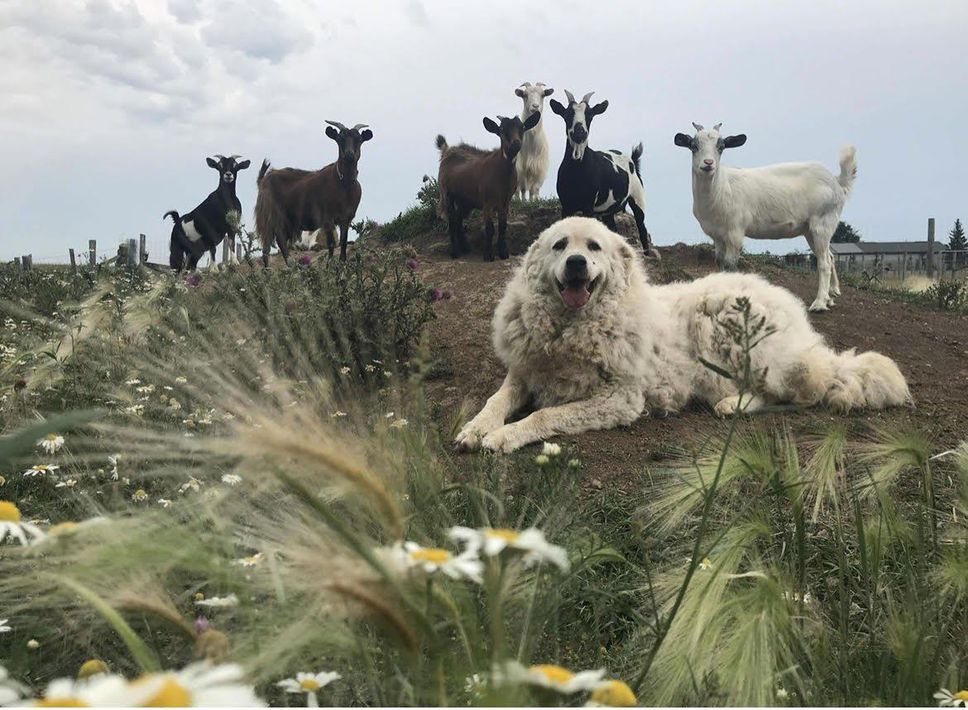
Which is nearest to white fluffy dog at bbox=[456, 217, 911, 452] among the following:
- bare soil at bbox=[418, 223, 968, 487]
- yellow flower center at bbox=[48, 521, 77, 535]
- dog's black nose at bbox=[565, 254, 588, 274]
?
dog's black nose at bbox=[565, 254, 588, 274]

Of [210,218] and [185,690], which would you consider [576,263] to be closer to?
[185,690]

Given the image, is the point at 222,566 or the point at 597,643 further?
the point at 597,643

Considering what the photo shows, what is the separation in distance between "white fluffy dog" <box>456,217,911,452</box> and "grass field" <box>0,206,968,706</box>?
1.95 ft

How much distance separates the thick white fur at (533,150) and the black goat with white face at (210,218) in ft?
17.1

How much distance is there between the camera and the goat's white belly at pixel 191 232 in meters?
16.8

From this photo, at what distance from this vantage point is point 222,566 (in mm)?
1316

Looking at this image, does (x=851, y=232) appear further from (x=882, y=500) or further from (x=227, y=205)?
(x=882, y=500)

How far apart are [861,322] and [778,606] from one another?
31.9 feet

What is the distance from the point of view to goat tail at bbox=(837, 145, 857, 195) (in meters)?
12.6

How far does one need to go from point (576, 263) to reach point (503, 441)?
144cm

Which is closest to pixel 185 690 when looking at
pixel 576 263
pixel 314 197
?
pixel 576 263

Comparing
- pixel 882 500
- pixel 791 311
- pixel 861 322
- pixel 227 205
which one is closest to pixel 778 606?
pixel 882 500

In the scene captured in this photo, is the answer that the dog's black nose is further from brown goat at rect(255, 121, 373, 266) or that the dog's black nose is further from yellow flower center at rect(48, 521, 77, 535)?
brown goat at rect(255, 121, 373, 266)

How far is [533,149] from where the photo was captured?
14.9 m
